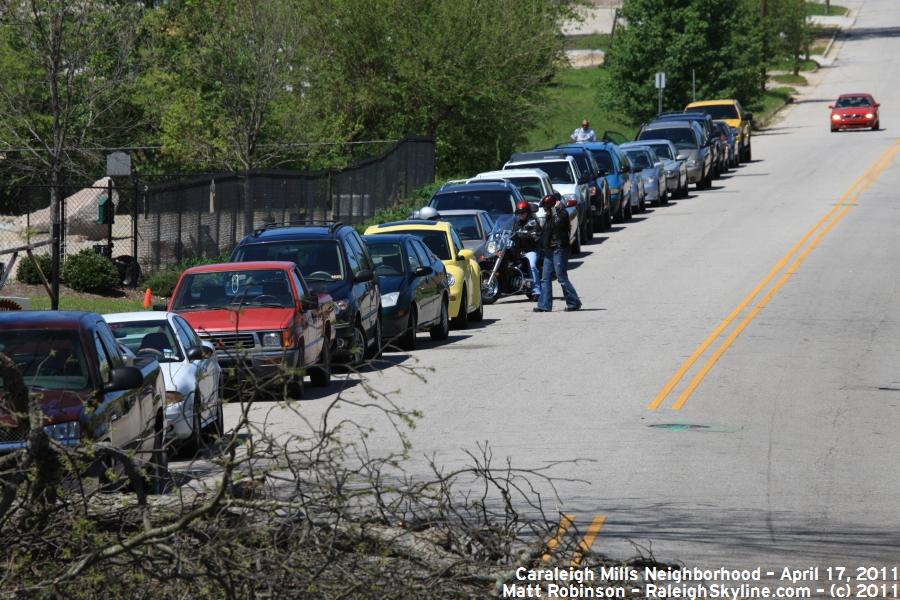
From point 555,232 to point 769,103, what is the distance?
2091 inches

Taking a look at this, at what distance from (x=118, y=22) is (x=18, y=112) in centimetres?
265

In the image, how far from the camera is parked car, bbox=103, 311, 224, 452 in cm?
1452

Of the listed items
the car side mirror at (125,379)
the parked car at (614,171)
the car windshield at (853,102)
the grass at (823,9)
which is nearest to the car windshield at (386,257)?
the car side mirror at (125,379)

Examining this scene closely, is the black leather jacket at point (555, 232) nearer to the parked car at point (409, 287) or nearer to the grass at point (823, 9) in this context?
the parked car at point (409, 287)

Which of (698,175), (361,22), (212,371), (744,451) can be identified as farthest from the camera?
(698,175)

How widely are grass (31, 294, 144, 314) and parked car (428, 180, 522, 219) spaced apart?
6293 millimetres

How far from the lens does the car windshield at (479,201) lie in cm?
2955

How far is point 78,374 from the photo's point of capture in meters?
11.6

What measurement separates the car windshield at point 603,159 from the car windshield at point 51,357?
91.3 ft

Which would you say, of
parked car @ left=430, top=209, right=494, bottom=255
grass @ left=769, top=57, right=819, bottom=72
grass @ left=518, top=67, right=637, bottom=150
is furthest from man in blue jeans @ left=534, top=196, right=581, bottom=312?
grass @ left=769, top=57, right=819, bottom=72

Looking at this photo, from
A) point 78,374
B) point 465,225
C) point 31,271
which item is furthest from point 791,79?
point 78,374

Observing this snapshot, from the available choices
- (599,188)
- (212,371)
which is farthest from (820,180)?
(212,371)

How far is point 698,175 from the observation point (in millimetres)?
46875

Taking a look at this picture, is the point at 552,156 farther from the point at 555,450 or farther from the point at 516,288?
the point at 555,450
